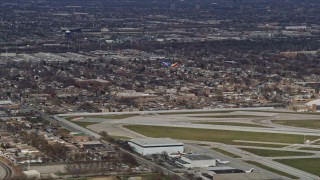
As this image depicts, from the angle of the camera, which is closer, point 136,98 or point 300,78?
point 136,98

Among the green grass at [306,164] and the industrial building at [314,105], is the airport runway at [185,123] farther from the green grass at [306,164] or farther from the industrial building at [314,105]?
the green grass at [306,164]

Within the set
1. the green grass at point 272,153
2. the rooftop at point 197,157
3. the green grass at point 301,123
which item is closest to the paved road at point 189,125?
the green grass at point 272,153

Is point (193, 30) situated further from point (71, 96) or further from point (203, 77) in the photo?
point (71, 96)

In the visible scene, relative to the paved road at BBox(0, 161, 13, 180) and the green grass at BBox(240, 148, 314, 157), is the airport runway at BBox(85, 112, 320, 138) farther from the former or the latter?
the paved road at BBox(0, 161, 13, 180)

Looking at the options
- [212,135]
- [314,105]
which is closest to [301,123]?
[314,105]

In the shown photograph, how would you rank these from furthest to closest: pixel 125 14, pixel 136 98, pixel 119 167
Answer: pixel 125 14 < pixel 136 98 < pixel 119 167

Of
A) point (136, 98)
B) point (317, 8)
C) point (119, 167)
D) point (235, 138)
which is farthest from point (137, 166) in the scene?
point (317, 8)
